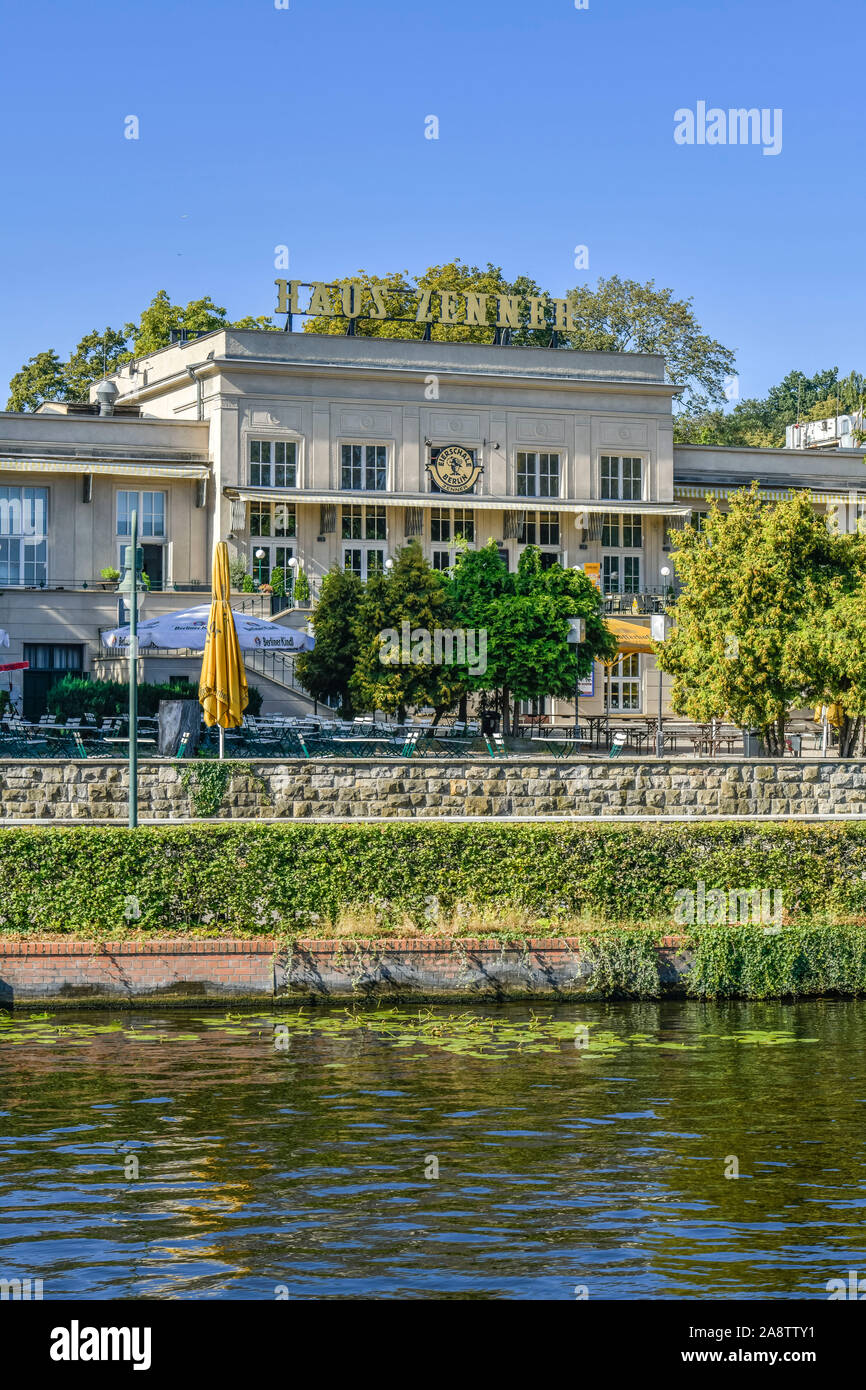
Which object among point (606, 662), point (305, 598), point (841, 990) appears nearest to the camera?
point (841, 990)

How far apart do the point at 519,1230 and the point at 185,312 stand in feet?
178

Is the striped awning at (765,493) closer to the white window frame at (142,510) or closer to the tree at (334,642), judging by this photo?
the white window frame at (142,510)

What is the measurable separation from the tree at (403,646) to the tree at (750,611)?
5.14 meters

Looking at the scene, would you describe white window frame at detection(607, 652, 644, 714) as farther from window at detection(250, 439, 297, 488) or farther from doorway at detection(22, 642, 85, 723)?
doorway at detection(22, 642, 85, 723)

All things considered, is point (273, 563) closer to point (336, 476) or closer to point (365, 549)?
point (365, 549)

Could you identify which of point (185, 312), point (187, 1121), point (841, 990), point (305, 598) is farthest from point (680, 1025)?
point (185, 312)

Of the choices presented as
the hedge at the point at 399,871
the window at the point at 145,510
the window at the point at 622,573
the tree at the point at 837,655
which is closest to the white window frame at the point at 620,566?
the window at the point at 622,573

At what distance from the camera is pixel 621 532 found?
51781 millimetres

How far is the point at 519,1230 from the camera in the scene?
36.8ft

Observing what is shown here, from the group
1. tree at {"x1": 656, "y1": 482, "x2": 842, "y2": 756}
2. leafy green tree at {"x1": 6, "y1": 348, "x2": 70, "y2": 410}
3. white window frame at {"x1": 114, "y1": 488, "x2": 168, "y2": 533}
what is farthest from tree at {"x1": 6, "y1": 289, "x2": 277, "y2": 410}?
tree at {"x1": 656, "y1": 482, "x2": 842, "y2": 756}

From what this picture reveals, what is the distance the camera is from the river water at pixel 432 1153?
10484mm

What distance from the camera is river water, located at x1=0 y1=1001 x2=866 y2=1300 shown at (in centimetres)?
1048

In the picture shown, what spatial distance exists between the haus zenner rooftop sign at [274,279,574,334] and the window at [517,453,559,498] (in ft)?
13.7
